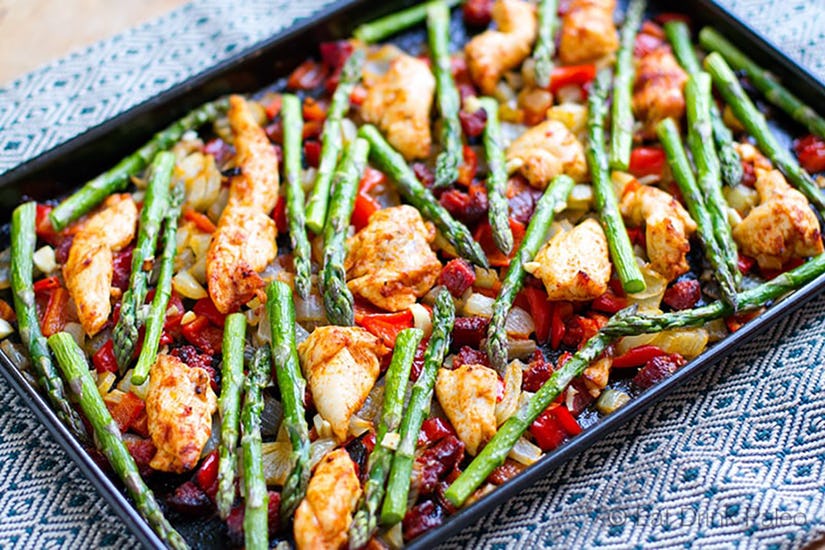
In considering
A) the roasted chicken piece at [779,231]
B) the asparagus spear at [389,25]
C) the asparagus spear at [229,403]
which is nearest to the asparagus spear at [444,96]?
the asparagus spear at [389,25]

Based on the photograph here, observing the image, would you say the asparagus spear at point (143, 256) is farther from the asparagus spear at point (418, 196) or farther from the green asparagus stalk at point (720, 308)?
the green asparagus stalk at point (720, 308)

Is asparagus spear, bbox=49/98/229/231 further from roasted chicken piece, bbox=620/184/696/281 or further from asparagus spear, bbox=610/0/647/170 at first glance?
roasted chicken piece, bbox=620/184/696/281

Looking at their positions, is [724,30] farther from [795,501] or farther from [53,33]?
[53,33]

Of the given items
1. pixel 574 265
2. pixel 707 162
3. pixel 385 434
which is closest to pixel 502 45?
pixel 707 162

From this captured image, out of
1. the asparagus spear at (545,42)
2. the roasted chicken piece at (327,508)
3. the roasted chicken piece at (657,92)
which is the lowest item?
the roasted chicken piece at (327,508)

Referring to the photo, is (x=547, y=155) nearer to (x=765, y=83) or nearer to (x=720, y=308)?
(x=720, y=308)
